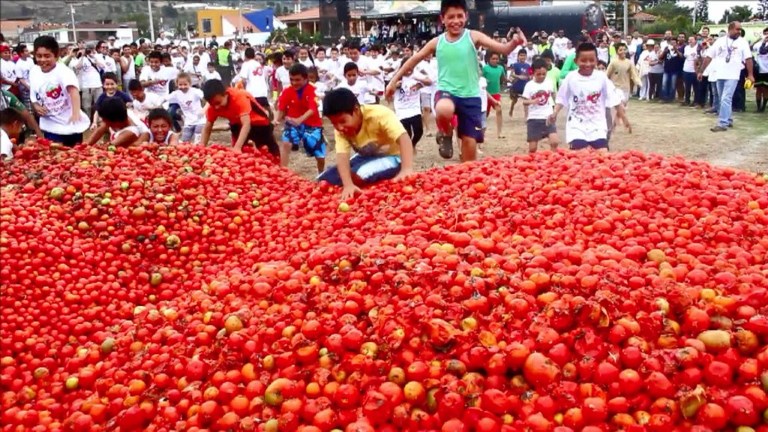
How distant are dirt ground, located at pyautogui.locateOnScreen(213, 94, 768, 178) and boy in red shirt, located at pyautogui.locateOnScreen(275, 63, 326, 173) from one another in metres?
0.83

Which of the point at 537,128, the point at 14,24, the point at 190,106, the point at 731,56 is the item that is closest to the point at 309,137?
the point at 190,106

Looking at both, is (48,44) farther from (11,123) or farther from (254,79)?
(254,79)

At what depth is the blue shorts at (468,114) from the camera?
6.80 m

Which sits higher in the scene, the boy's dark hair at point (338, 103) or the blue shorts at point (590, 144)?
the boy's dark hair at point (338, 103)

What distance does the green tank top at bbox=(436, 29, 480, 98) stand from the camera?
6.71 m

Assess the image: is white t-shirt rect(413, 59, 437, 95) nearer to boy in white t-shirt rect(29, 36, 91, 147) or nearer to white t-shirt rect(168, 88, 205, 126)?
white t-shirt rect(168, 88, 205, 126)

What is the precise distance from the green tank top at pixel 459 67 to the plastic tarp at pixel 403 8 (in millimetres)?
34371

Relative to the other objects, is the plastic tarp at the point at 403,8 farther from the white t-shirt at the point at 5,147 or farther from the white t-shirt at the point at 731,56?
the white t-shirt at the point at 5,147

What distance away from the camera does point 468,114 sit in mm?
6797

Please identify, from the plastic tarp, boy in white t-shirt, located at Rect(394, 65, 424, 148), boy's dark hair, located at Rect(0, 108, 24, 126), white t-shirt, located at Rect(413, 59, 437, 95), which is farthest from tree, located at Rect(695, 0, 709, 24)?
boy's dark hair, located at Rect(0, 108, 24, 126)

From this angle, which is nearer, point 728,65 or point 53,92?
point 53,92

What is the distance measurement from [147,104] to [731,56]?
38.8ft

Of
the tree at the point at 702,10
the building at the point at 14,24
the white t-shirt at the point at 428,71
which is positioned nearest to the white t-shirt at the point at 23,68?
the white t-shirt at the point at 428,71

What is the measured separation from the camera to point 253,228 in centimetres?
566
